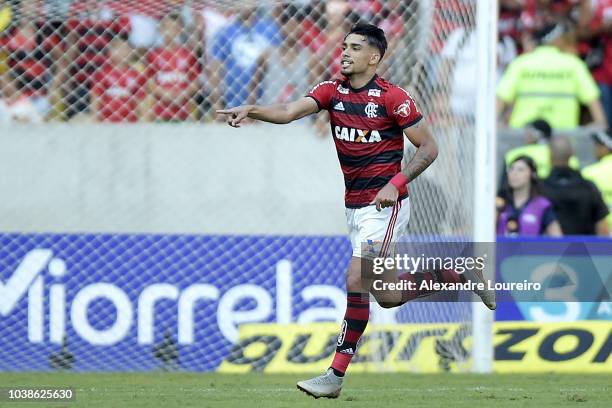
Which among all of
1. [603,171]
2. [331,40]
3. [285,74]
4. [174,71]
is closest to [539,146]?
[603,171]

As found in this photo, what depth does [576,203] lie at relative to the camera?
37.3ft

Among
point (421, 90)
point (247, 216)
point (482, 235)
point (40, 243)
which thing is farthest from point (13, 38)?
point (482, 235)

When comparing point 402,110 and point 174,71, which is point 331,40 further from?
point 402,110

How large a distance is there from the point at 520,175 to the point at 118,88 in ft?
11.3

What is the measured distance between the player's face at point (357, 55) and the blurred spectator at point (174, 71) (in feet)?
11.1

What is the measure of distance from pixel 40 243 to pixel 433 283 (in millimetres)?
3620

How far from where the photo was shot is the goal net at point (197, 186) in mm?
10258

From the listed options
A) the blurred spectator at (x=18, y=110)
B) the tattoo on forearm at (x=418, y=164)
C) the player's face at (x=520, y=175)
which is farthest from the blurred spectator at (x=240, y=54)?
the tattoo on forearm at (x=418, y=164)

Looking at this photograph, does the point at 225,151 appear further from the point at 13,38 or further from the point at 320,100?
the point at 320,100

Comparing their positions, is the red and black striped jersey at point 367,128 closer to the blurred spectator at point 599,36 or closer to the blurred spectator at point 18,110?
the blurred spectator at point 18,110

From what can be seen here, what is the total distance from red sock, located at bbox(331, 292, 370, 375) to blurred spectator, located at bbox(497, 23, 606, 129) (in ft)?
19.0

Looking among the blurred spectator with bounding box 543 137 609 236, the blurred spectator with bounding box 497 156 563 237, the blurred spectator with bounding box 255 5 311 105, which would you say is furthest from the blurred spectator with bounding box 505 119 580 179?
the blurred spectator with bounding box 255 5 311 105

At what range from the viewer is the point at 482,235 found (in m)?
9.92

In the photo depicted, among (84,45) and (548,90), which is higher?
(84,45)
